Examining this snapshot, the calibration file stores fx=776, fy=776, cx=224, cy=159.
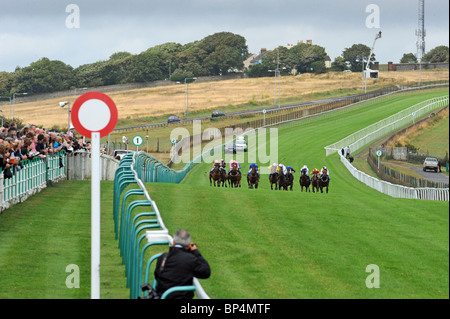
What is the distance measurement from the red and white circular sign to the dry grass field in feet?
235

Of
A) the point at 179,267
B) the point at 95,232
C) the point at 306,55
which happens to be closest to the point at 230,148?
the point at 95,232

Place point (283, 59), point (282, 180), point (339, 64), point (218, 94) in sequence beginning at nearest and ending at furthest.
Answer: point (282, 180), point (218, 94), point (339, 64), point (283, 59)

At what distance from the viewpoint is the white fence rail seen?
2793 centimetres

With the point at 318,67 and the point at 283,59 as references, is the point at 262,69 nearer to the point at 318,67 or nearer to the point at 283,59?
the point at 283,59

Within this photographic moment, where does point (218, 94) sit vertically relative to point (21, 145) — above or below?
above

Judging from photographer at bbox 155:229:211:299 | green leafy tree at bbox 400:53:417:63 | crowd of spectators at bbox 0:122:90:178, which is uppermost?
green leafy tree at bbox 400:53:417:63

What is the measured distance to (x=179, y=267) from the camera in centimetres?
609

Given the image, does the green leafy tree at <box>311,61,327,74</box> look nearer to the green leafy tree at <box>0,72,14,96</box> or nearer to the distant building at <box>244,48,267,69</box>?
the distant building at <box>244,48,267,69</box>

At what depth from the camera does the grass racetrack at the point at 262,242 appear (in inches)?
379

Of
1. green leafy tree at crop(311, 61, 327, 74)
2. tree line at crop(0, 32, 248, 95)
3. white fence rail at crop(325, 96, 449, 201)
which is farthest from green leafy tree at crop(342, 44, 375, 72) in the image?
white fence rail at crop(325, 96, 449, 201)

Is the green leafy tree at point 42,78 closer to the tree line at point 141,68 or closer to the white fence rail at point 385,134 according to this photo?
the tree line at point 141,68

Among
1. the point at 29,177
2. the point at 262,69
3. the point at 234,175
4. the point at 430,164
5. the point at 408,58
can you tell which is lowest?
the point at 430,164

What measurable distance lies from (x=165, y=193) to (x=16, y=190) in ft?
11.9

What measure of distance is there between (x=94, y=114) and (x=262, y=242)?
593 centimetres
